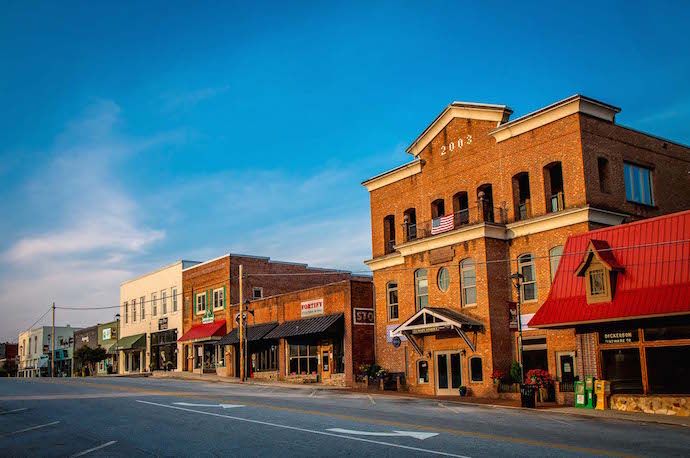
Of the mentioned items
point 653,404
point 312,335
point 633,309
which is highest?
point 633,309

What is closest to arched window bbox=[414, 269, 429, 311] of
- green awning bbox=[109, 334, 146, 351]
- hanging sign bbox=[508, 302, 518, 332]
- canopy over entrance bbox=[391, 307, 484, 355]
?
canopy over entrance bbox=[391, 307, 484, 355]

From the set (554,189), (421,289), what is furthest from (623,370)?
(421,289)

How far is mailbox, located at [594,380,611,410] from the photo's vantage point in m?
24.2

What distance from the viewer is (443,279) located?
33.7 metres

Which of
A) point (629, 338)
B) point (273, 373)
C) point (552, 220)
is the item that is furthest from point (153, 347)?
point (629, 338)

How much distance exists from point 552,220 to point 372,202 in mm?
13429

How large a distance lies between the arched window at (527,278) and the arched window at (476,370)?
138 inches

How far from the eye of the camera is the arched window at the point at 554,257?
2923 centimetres

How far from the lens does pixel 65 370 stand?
9238cm

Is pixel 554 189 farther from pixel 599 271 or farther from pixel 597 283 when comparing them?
pixel 597 283

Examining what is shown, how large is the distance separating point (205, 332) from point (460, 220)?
27.4 metres

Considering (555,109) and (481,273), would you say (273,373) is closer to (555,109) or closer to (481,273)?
(481,273)

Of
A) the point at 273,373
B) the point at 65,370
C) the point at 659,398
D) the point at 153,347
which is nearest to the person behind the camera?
the point at 659,398

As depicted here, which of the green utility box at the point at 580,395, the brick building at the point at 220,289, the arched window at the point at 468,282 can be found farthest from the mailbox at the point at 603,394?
the brick building at the point at 220,289
